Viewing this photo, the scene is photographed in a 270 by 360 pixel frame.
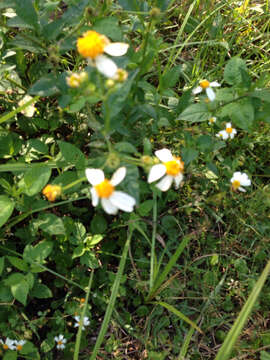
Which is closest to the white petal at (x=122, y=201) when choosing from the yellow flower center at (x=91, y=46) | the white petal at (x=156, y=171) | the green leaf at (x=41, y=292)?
the white petal at (x=156, y=171)

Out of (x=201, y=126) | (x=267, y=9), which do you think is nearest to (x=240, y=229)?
(x=201, y=126)

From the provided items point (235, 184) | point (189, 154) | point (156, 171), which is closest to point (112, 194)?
point (156, 171)

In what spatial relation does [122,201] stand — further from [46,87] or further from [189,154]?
[46,87]

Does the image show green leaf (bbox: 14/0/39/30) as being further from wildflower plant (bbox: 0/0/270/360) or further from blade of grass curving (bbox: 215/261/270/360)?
blade of grass curving (bbox: 215/261/270/360)

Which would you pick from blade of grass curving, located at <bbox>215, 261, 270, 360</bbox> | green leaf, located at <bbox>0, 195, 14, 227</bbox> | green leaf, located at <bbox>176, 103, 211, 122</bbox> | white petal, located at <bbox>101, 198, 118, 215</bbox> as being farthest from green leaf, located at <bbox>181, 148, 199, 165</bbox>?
green leaf, located at <bbox>0, 195, 14, 227</bbox>

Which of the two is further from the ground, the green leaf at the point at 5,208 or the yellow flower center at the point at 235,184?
the green leaf at the point at 5,208

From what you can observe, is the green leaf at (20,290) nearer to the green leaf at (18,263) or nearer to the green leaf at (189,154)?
the green leaf at (18,263)

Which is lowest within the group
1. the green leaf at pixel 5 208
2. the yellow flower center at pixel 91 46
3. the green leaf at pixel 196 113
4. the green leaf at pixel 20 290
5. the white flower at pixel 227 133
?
the green leaf at pixel 20 290

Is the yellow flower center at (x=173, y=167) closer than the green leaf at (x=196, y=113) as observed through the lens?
Yes

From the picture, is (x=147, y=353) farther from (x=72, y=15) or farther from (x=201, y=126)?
(x=72, y=15)
